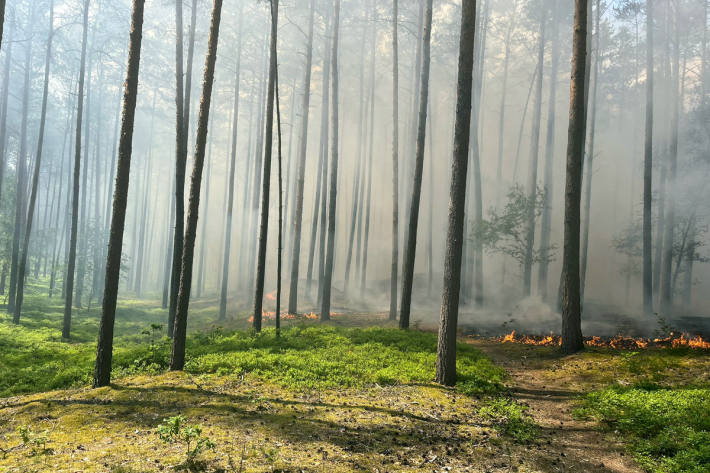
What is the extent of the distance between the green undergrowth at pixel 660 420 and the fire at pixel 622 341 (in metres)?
3.32

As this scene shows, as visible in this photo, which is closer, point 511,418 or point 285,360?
point 511,418

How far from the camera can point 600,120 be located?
98.8 feet

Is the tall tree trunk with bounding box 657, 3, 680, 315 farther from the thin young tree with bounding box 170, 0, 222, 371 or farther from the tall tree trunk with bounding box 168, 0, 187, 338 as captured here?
the tall tree trunk with bounding box 168, 0, 187, 338

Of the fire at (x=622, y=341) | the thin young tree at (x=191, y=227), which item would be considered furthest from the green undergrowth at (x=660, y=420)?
the thin young tree at (x=191, y=227)

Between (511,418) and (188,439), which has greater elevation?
(188,439)

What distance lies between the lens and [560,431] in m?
6.46

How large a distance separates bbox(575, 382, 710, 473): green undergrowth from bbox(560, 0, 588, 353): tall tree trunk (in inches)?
115

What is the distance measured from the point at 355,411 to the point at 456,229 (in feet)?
14.4

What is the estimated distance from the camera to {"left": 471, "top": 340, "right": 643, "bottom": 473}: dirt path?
17.7 feet

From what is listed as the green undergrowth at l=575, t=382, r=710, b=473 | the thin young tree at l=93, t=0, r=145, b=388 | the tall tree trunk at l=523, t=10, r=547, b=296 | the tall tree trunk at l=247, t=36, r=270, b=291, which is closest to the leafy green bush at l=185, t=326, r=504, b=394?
the thin young tree at l=93, t=0, r=145, b=388

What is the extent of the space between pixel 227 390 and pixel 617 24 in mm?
33005

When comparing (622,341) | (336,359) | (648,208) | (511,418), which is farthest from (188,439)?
(648,208)

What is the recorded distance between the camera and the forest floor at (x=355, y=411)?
205 inches

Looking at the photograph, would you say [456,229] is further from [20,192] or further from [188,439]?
[20,192]
